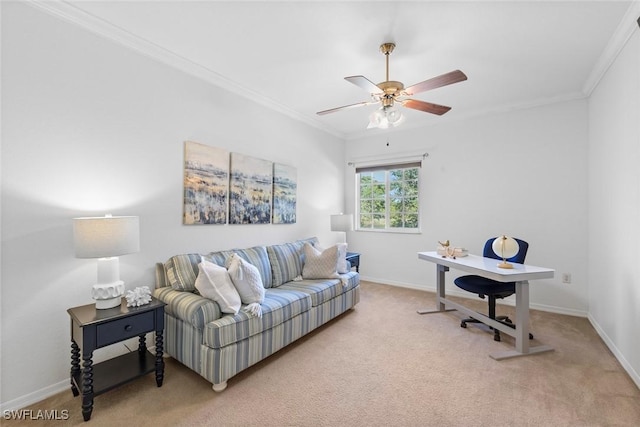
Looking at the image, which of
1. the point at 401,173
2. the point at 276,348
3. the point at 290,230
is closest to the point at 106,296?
the point at 276,348

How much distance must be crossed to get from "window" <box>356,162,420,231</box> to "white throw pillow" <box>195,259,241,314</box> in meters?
3.31

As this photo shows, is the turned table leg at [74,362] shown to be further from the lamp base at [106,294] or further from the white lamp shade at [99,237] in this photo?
the white lamp shade at [99,237]

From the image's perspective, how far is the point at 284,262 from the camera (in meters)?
3.32

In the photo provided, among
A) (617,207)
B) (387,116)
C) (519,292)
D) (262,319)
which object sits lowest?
(262,319)

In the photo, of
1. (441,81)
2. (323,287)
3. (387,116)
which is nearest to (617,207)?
(441,81)

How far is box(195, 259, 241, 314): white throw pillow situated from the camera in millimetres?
2180

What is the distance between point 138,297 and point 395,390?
1.98 meters

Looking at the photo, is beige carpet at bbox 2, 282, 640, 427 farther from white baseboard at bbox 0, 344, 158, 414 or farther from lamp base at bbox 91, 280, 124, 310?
lamp base at bbox 91, 280, 124, 310

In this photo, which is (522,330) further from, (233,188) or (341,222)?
(233,188)

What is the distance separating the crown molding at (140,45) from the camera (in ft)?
6.57

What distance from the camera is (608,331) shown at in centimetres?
270

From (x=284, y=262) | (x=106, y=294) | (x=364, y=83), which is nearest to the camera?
(x=106, y=294)

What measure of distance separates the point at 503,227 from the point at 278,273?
3.16m

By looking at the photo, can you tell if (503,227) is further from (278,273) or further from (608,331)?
(278,273)
